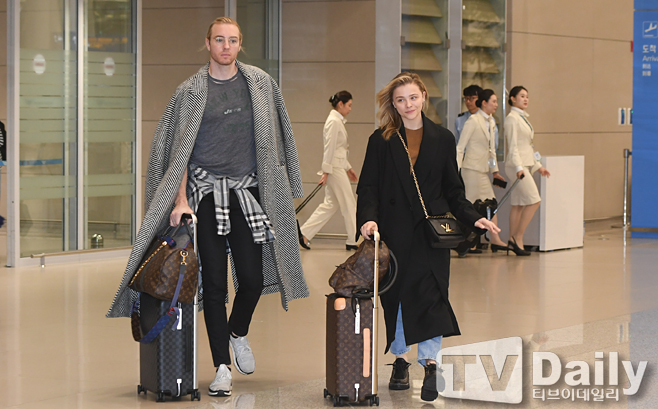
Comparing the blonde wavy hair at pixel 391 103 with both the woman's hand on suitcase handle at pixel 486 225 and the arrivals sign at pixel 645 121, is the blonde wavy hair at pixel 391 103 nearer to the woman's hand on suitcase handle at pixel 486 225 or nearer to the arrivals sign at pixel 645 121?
the woman's hand on suitcase handle at pixel 486 225

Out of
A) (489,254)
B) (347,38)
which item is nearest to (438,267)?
(489,254)

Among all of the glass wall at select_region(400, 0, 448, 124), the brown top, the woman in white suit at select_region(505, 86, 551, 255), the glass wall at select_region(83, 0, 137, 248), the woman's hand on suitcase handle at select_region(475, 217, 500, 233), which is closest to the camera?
the woman's hand on suitcase handle at select_region(475, 217, 500, 233)

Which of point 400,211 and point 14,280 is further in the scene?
point 14,280

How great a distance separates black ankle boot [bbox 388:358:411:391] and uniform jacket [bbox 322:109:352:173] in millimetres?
6509

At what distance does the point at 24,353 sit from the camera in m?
5.98

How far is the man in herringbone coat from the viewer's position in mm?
4848

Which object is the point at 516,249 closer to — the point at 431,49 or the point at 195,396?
the point at 431,49

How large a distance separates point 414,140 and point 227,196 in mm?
1000

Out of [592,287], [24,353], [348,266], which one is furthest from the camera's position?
[592,287]

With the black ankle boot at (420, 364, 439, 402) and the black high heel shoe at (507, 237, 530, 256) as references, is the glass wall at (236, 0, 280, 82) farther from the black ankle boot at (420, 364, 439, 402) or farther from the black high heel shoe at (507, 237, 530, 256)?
the black ankle boot at (420, 364, 439, 402)

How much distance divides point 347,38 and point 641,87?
4292 mm

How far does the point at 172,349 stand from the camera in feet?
15.5

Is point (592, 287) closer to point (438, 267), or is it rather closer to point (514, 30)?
point (438, 267)

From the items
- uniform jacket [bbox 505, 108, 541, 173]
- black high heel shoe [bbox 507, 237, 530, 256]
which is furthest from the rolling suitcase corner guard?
uniform jacket [bbox 505, 108, 541, 173]
